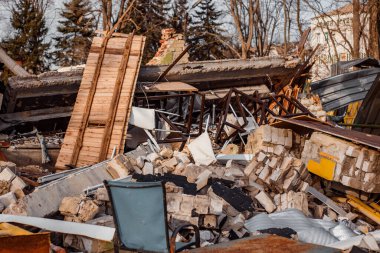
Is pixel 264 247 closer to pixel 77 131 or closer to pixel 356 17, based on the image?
pixel 77 131

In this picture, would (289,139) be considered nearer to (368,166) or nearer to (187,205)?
(368,166)

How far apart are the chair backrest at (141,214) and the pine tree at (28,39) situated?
2672cm

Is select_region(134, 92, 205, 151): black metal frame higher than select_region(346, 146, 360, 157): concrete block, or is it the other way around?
select_region(134, 92, 205, 151): black metal frame

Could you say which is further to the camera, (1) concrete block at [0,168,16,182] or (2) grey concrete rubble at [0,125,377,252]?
(1) concrete block at [0,168,16,182]

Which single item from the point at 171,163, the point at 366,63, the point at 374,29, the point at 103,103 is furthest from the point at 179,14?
the point at 171,163

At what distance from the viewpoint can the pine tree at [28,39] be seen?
95.8ft

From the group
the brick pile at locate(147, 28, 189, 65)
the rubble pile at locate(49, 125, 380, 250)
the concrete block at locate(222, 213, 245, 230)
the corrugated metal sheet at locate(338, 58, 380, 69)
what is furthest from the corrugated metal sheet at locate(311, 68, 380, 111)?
the concrete block at locate(222, 213, 245, 230)

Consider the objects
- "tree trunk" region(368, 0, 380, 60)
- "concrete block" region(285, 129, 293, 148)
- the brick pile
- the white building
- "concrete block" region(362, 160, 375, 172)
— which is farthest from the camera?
the white building

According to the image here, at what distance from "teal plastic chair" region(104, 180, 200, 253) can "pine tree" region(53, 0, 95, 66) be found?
2747cm

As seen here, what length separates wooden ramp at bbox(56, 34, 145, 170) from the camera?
8.49m

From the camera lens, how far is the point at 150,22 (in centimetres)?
2911

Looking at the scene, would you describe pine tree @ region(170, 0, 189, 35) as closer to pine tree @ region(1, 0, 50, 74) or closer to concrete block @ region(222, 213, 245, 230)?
pine tree @ region(1, 0, 50, 74)

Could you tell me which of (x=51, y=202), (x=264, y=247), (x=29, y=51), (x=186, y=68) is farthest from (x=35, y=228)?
(x=29, y=51)

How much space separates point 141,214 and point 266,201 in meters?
3.54
